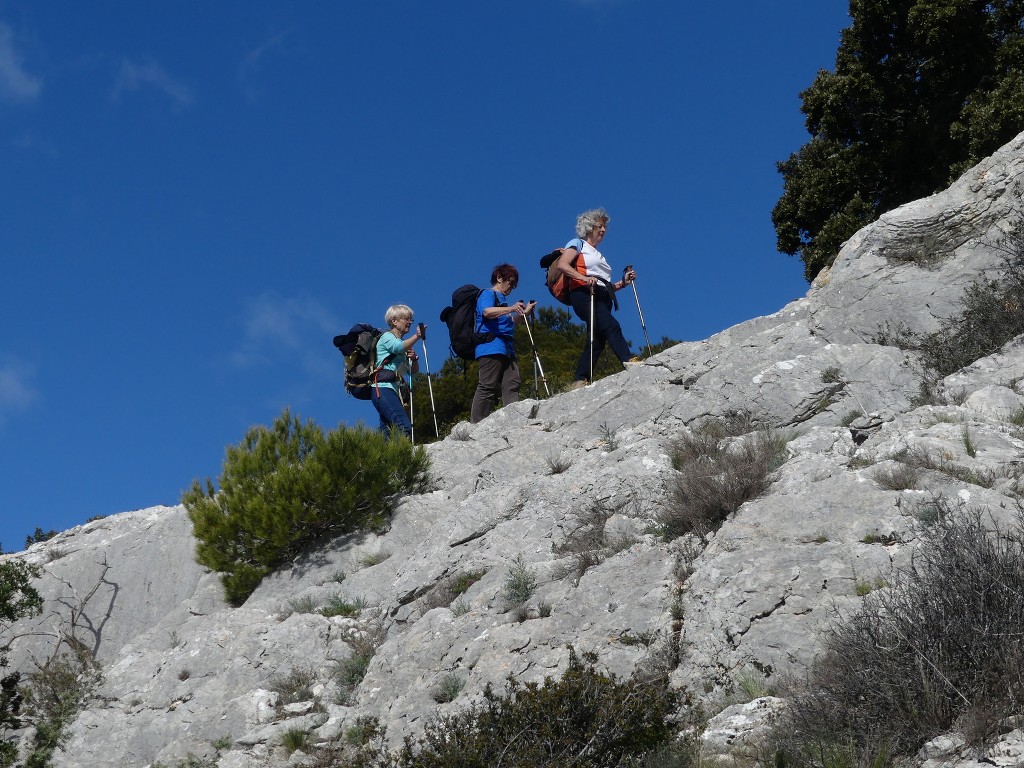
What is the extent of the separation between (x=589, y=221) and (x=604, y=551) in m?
6.09

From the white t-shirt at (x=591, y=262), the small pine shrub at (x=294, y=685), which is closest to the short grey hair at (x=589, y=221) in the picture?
the white t-shirt at (x=591, y=262)

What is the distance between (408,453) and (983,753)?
23.8 feet

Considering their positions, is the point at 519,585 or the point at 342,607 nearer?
the point at 519,585

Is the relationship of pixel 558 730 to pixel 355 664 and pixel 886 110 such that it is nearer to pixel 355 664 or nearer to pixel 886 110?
pixel 355 664

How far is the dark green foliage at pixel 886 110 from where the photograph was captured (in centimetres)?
1570

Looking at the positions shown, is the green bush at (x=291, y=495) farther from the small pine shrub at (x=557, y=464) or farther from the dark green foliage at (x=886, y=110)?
the dark green foliage at (x=886, y=110)

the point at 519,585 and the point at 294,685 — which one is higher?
the point at 519,585

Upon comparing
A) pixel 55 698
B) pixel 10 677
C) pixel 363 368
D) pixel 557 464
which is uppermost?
pixel 363 368

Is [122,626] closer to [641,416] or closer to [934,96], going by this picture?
[641,416]

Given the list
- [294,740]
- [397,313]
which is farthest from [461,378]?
[294,740]

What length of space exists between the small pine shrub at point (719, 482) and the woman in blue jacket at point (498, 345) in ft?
13.6

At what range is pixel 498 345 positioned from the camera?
12234 mm

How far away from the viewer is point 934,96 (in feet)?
54.7

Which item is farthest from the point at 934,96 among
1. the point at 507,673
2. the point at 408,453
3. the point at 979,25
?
the point at 507,673
